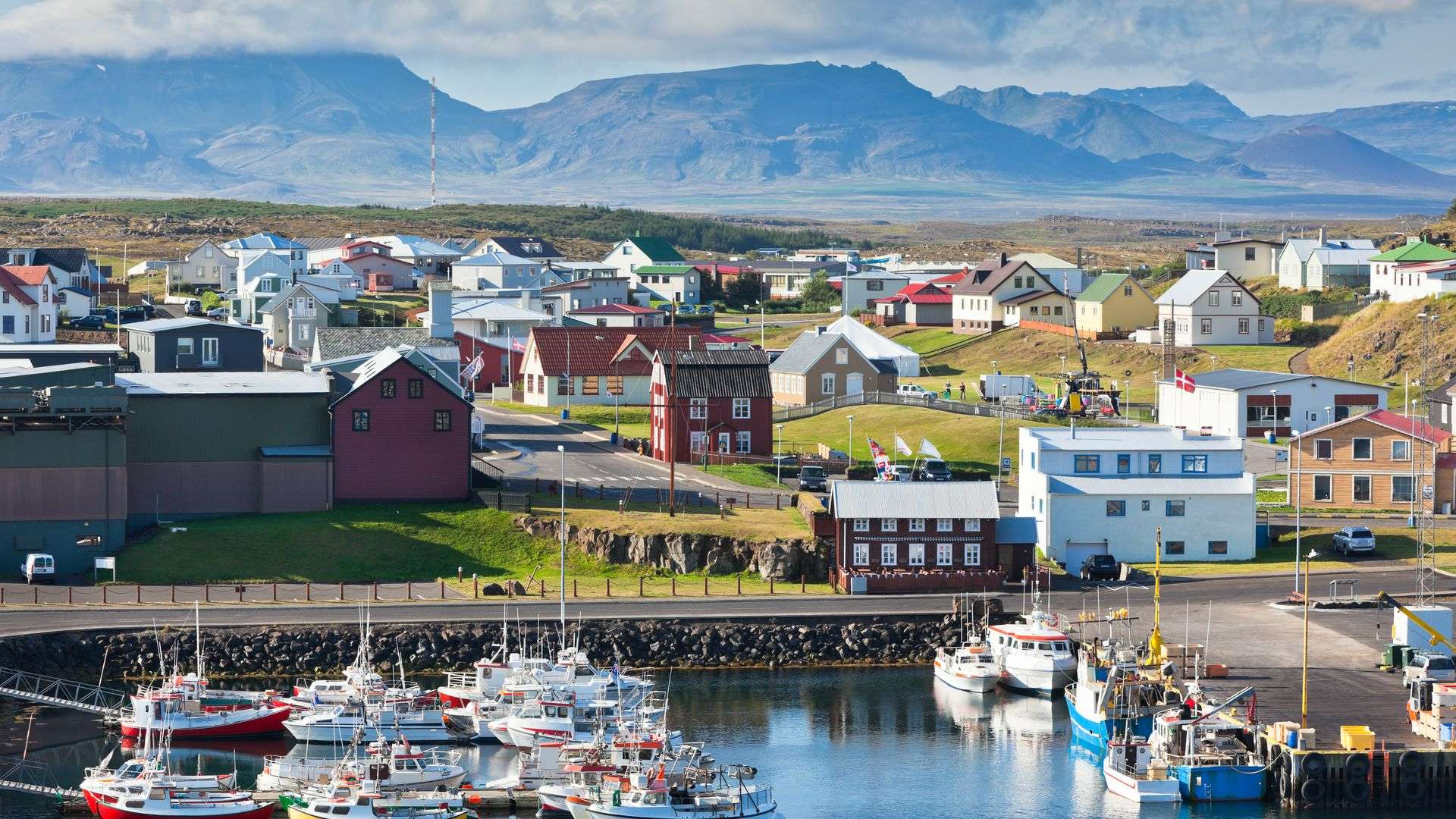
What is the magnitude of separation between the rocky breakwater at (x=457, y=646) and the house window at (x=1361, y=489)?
20712 millimetres

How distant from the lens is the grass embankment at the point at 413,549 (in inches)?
2453

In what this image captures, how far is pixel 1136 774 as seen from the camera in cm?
4625

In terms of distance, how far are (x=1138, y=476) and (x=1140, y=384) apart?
114 feet

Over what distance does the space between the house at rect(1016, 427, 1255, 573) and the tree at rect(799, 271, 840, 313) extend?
83139 millimetres

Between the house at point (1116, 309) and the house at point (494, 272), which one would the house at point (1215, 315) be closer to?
the house at point (1116, 309)

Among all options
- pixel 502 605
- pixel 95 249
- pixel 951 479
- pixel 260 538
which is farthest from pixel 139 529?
pixel 95 249

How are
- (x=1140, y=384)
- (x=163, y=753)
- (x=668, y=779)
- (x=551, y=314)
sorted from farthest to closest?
(x=551, y=314) < (x=1140, y=384) < (x=163, y=753) < (x=668, y=779)

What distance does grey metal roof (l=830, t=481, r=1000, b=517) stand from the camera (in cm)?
6244

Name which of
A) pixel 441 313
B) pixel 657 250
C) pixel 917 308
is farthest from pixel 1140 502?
pixel 657 250

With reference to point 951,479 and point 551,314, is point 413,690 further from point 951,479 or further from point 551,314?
point 551,314

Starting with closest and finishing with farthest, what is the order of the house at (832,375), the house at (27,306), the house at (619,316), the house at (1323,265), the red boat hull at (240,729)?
the red boat hull at (240,729), the house at (832,375), the house at (27,306), the house at (619,316), the house at (1323,265)

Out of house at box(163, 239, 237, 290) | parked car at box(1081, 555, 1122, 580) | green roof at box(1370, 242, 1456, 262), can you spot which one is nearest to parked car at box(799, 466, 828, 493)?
parked car at box(1081, 555, 1122, 580)

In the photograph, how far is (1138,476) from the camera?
221 ft

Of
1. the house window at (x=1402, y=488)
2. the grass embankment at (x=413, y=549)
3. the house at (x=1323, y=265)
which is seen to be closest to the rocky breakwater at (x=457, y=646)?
the grass embankment at (x=413, y=549)
